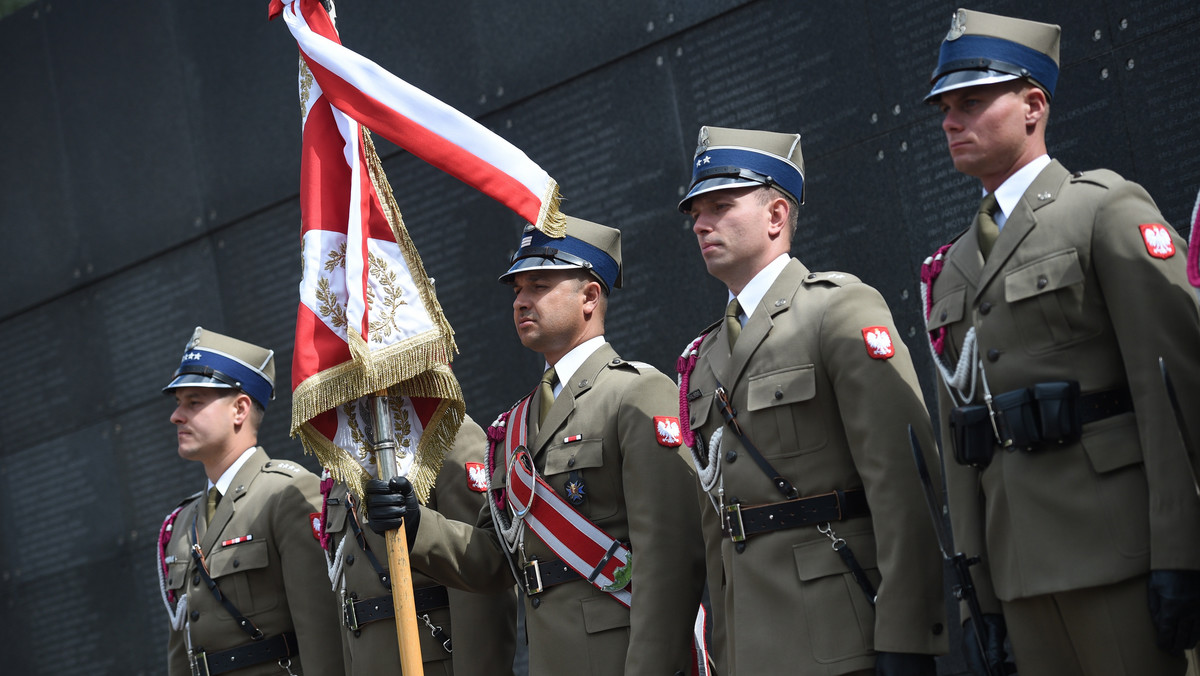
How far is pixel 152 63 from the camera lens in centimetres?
786

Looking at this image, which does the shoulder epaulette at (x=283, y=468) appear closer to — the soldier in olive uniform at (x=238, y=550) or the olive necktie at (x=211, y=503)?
the soldier in olive uniform at (x=238, y=550)

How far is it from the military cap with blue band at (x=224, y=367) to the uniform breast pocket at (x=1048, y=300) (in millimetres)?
3380

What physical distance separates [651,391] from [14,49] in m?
6.21

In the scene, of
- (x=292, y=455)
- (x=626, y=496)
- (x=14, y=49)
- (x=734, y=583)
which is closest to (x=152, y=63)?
A: (x=14, y=49)

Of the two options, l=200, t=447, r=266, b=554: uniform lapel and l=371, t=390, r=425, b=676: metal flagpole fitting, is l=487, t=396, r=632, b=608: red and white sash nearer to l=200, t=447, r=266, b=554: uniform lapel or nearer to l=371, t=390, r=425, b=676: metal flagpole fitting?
l=371, t=390, r=425, b=676: metal flagpole fitting

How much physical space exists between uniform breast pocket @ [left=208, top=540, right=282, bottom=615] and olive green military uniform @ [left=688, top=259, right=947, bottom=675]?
217 cm

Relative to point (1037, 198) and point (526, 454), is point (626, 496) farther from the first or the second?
point (1037, 198)

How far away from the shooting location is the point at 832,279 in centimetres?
345

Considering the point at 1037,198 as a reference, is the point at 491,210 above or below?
above

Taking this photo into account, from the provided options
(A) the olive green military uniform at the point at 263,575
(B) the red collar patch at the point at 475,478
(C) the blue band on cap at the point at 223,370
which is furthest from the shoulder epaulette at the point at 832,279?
(C) the blue band on cap at the point at 223,370

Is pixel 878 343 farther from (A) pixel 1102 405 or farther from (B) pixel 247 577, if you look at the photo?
(B) pixel 247 577

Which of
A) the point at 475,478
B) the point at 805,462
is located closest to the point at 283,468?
the point at 475,478

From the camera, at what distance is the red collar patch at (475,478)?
455 cm

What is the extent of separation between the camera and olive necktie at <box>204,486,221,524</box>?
5285 mm
